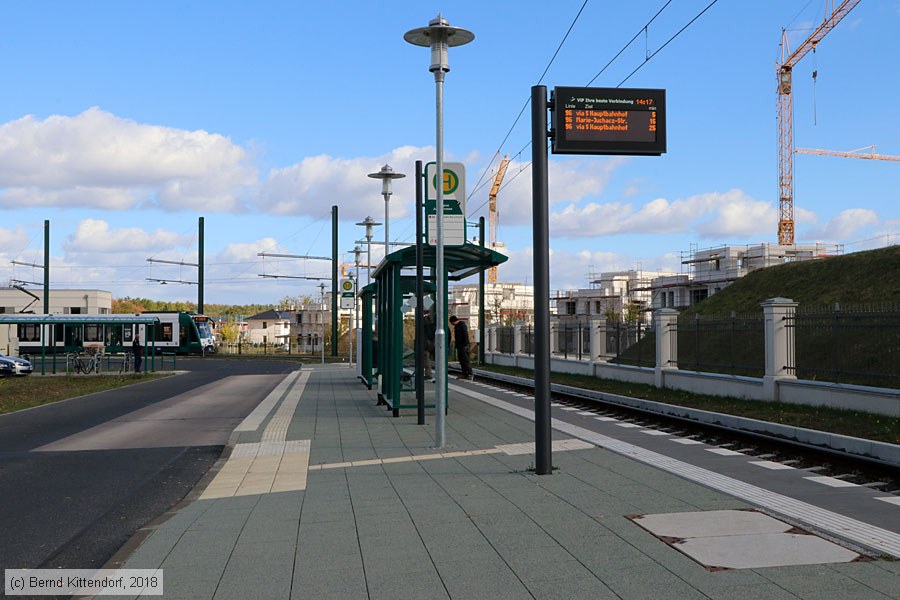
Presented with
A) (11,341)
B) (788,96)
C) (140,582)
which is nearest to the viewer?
(140,582)

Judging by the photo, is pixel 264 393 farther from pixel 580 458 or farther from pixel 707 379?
pixel 580 458

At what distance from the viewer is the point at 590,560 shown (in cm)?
565

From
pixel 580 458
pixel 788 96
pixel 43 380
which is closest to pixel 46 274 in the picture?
pixel 43 380

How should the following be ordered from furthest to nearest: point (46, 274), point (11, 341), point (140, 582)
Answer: point (46, 274)
point (11, 341)
point (140, 582)

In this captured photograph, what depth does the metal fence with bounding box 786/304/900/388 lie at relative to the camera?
15547 millimetres

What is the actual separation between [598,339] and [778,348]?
41.0 feet

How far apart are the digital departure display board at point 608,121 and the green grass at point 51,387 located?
15.5m

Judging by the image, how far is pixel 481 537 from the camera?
639 cm

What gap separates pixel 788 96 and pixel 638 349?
93.2 meters

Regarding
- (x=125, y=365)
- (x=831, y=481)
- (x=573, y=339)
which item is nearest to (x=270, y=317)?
(x=125, y=365)

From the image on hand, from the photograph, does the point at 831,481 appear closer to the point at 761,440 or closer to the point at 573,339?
the point at 761,440

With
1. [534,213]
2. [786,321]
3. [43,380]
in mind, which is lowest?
[43,380]

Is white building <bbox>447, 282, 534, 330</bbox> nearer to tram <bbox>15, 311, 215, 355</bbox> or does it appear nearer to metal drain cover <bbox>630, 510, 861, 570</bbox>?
tram <bbox>15, 311, 215, 355</bbox>

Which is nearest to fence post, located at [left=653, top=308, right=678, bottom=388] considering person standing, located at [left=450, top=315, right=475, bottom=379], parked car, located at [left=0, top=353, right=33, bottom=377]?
person standing, located at [left=450, top=315, right=475, bottom=379]
